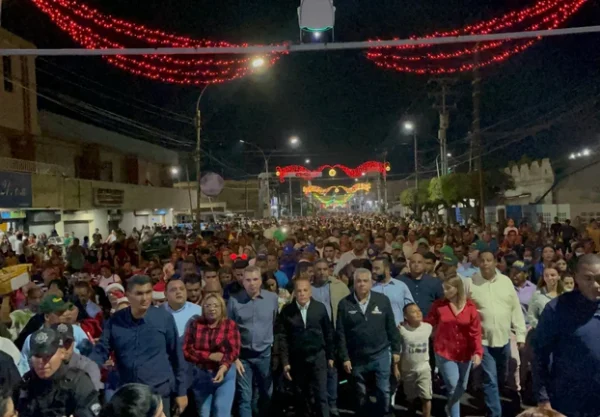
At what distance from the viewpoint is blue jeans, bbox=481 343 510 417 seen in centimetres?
588

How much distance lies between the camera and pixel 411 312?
20.6ft

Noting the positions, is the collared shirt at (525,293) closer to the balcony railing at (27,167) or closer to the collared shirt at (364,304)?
the collared shirt at (364,304)

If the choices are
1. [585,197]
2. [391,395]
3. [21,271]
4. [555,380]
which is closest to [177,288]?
[391,395]

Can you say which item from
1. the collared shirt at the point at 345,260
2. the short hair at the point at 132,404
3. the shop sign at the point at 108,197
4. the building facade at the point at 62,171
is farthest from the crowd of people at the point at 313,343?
Answer: the shop sign at the point at 108,197

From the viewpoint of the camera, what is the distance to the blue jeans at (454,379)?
5797 millimetres

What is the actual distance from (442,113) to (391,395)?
26444 mm

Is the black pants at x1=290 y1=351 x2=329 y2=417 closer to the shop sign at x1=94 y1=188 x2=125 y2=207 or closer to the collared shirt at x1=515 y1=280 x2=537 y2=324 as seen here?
the collared shirt at x1=515 y1=280 x2=537 y2=324

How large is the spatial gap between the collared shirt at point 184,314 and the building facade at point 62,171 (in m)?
17.6

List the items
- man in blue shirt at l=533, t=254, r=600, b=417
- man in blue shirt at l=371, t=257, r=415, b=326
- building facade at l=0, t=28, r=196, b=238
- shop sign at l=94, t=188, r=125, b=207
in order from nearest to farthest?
man in blue shirt at l=533, t=254, r=600, b=417, man in blue shirt at l=371, t=257, r=415, b=326, building facade at l=0, t=28, r=196, b=238, shop sign at l=94, t=188, r=125, b=207

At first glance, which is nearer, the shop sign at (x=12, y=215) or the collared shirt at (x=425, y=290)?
the collared shirt at (x=425, y=290)

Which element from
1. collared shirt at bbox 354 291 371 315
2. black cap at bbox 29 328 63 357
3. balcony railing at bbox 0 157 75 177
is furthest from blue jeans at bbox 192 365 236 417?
balcony railing at bbox 0 157 75 177

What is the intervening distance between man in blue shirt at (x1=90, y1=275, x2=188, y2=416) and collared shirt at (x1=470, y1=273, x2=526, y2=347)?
11.0 feet

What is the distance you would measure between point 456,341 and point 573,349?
2.02 metres

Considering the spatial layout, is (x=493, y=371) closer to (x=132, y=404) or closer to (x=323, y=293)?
(x=323, y=293)
